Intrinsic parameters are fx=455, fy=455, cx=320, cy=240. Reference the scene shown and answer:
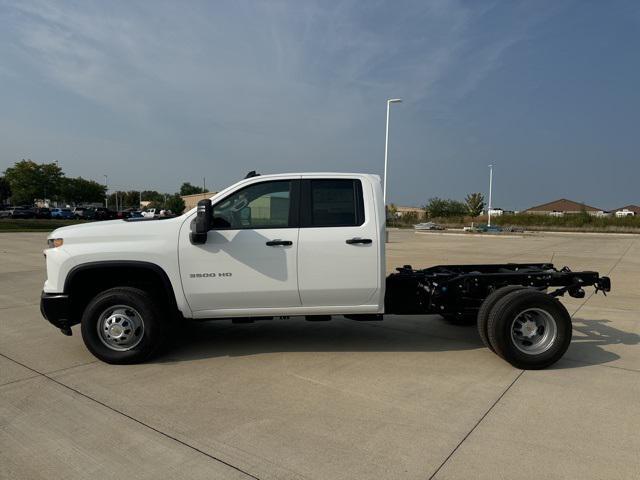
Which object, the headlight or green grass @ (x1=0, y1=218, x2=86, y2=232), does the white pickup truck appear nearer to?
the headlight

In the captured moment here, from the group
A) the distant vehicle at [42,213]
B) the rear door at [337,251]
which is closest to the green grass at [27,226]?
the distant vehicle at [42,213]

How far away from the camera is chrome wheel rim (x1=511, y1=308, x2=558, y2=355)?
4588 millimetres

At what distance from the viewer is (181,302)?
459cm

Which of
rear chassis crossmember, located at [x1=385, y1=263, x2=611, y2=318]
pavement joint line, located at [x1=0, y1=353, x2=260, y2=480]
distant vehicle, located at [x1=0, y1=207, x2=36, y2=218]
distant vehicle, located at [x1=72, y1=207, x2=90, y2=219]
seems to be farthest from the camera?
distant vehicle, located at [x1=72, y1=207, x2=90, y2=219]

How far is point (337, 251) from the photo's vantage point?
15.0ft

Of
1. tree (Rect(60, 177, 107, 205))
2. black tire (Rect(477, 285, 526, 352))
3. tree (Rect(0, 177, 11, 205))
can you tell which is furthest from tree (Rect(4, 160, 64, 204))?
tree (Rect(0, 177, 11, 205))

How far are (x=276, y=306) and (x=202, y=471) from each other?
200 centimetres

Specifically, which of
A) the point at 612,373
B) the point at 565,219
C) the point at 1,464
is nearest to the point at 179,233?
the point at 1,464

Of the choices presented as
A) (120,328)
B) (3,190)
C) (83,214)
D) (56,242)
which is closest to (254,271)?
(120,328)

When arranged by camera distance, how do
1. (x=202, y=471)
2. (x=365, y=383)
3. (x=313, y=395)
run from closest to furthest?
(x=202, y=471)
(x=313, y=395)
(x=365, y=383)

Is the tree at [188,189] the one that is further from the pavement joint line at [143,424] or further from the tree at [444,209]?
the pavement joint line at [143,424]

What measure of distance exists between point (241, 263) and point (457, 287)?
237cm

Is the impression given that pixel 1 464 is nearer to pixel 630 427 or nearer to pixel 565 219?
pixel 630 427

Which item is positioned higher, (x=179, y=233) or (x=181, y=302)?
(x=179, y=233)
